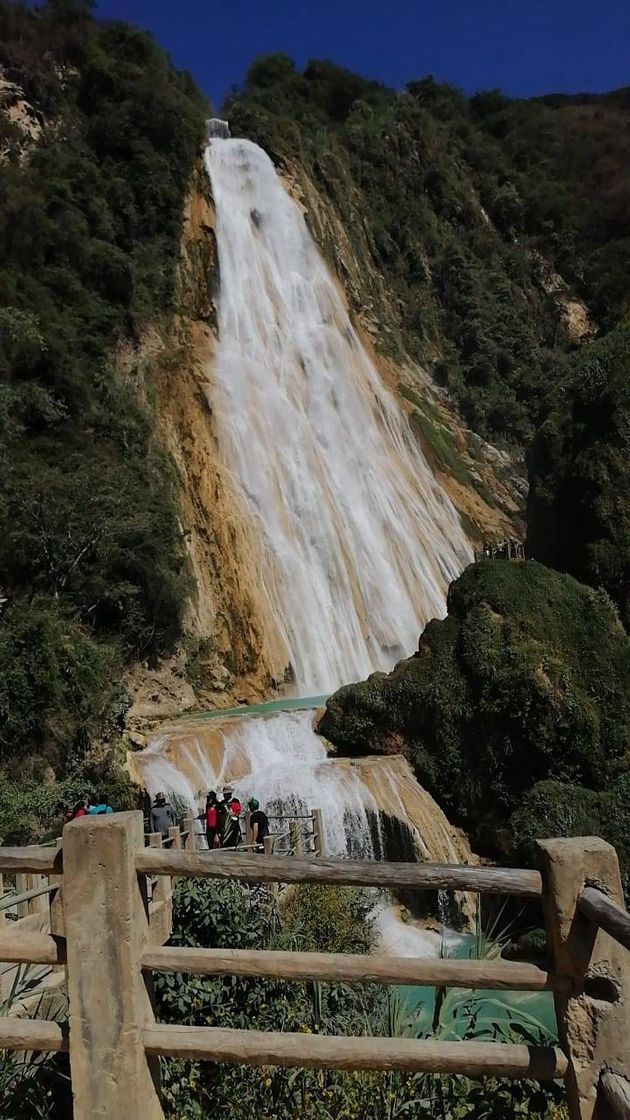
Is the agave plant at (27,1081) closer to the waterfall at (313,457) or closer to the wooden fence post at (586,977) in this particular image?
the wooden fence post at (586,977)

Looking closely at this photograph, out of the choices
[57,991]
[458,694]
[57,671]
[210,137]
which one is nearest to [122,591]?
[57,671]

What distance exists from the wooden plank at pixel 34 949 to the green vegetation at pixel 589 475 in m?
16.4

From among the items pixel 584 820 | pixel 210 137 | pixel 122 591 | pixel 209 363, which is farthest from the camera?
pixel 210 137

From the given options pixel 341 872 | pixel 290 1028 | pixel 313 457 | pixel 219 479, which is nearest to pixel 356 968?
pixel 341 872

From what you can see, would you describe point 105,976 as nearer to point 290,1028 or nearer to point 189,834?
point 290,1028

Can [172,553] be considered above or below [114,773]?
above

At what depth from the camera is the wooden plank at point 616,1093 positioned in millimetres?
3285

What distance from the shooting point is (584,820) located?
14.7m

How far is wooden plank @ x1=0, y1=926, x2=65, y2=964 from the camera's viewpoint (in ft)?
12.7

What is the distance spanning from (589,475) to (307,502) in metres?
11.4

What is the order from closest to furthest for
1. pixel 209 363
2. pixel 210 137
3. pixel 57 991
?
1. pixel 57 991
2. pixel 209 363
3. pixel 210 137

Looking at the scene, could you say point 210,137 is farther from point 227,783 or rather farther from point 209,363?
point 227,783

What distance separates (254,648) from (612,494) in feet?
35.3

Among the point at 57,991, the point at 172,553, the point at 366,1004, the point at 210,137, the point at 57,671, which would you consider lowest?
the point at 366,1004
